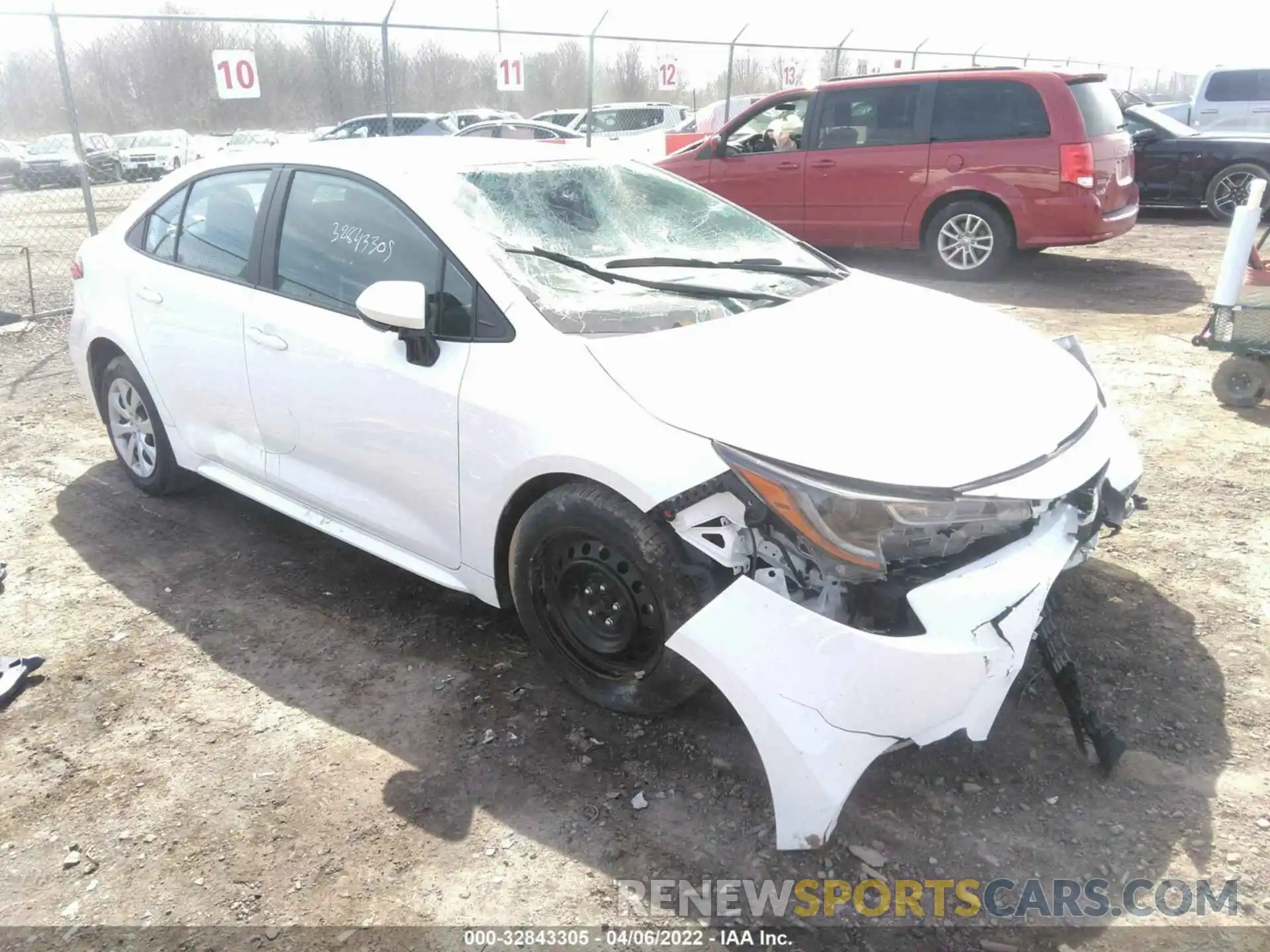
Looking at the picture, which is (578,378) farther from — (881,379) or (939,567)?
(939,567)

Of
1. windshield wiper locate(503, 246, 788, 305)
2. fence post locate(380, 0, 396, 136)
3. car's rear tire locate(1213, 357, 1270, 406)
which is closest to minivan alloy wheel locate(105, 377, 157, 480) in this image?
windshield wiper locate(503, 246, 788, 305)

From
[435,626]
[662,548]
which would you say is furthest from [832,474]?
[435,626]

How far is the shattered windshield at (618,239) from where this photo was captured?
3.08 m

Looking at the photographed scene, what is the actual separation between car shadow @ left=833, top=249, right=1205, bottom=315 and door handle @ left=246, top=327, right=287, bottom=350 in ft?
21.9

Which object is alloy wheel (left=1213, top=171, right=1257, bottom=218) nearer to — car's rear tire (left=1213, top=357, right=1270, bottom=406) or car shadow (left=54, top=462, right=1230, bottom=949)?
car's rear tire (left=1213, top=357, right=1270, bottom=406)

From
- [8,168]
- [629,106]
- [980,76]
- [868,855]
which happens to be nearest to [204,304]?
[868,855]

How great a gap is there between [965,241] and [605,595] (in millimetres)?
7610

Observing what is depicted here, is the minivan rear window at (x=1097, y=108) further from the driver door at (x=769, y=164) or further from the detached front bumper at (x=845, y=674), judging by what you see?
the detached front bumper at (x=845, y=674)

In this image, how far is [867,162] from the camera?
31.3ft

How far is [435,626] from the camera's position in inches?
142

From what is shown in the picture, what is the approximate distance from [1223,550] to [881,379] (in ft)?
6.98

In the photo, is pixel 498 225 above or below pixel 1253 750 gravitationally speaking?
above

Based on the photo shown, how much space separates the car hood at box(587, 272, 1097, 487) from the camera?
2.45 m

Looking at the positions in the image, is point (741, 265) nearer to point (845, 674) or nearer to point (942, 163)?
point (845, 674)
